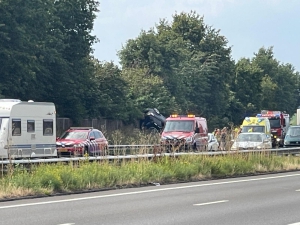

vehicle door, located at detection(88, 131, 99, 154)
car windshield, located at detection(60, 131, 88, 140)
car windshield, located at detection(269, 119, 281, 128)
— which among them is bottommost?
vehicle door, located at detection(88, 131, 99, 154)

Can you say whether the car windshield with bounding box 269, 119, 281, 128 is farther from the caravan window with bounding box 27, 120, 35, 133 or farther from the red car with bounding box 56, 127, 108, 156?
the caravan window with bounding box 27, 120, 35, 133

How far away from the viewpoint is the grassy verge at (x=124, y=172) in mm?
19266

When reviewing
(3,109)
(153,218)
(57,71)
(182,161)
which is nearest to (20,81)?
(57,71)

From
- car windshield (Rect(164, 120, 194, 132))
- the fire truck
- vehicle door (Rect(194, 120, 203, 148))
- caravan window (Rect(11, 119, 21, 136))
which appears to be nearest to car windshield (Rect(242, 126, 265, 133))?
the fire truck

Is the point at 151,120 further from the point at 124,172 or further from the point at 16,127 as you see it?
the point at 124,172

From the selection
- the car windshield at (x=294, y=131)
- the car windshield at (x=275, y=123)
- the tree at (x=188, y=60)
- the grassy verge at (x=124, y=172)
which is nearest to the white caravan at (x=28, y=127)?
the grassy verge at (x=124, y=172)

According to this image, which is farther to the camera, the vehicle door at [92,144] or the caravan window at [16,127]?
the vehicle door at [92,144]

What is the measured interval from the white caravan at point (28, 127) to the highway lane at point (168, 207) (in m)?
10.5

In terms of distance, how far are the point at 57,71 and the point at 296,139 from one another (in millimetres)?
17825

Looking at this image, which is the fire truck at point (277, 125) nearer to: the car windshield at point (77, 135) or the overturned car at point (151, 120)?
the overturned car at point (151, 120)

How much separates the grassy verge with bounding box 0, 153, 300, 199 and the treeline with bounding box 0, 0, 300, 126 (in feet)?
70.7

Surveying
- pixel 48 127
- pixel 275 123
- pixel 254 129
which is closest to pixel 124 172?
pixel 48 127

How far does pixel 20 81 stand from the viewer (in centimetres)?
4606

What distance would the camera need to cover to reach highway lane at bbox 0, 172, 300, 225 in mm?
13961
